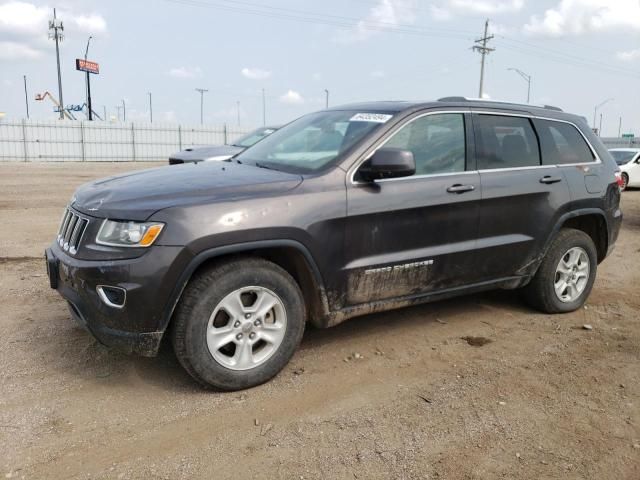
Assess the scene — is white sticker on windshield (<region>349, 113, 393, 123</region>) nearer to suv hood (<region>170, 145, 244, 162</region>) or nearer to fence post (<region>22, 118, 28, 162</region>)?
suv hood (<region>170, 145, 244, 162</region>)

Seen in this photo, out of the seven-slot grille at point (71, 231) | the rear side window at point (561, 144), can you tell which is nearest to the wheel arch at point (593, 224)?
the rear side window at point (561, 144)

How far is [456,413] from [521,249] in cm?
181

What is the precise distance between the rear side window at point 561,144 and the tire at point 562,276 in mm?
636

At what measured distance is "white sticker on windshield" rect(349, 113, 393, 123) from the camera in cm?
401

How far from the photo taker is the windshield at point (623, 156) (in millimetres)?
18359

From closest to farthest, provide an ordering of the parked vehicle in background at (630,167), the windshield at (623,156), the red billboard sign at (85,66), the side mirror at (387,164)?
the side mirror at (387,164) → the parked vehicle in background at (630,167) → the windshield at (623,156) → the red billboard sign at (85,66)

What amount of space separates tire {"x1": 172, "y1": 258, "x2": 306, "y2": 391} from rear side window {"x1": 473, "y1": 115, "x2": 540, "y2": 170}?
1918 millimetres

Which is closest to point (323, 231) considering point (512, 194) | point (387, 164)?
point (387, 164)

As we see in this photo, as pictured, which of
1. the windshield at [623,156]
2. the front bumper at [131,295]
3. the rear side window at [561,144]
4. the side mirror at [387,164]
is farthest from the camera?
the windshield at [623,156]

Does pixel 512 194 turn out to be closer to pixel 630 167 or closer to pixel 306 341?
pixel 306 341

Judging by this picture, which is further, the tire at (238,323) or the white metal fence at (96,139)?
the white metal fence at (96,139)

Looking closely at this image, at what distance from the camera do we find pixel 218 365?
11.0 ft

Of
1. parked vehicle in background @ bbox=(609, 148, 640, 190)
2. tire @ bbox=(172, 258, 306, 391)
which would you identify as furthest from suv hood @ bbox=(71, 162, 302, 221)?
parked vehicle in background @ bbox=(609, 148, 640, 190)

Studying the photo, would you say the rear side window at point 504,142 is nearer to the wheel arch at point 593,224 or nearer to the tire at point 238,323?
the wheel arch at point 593,224
